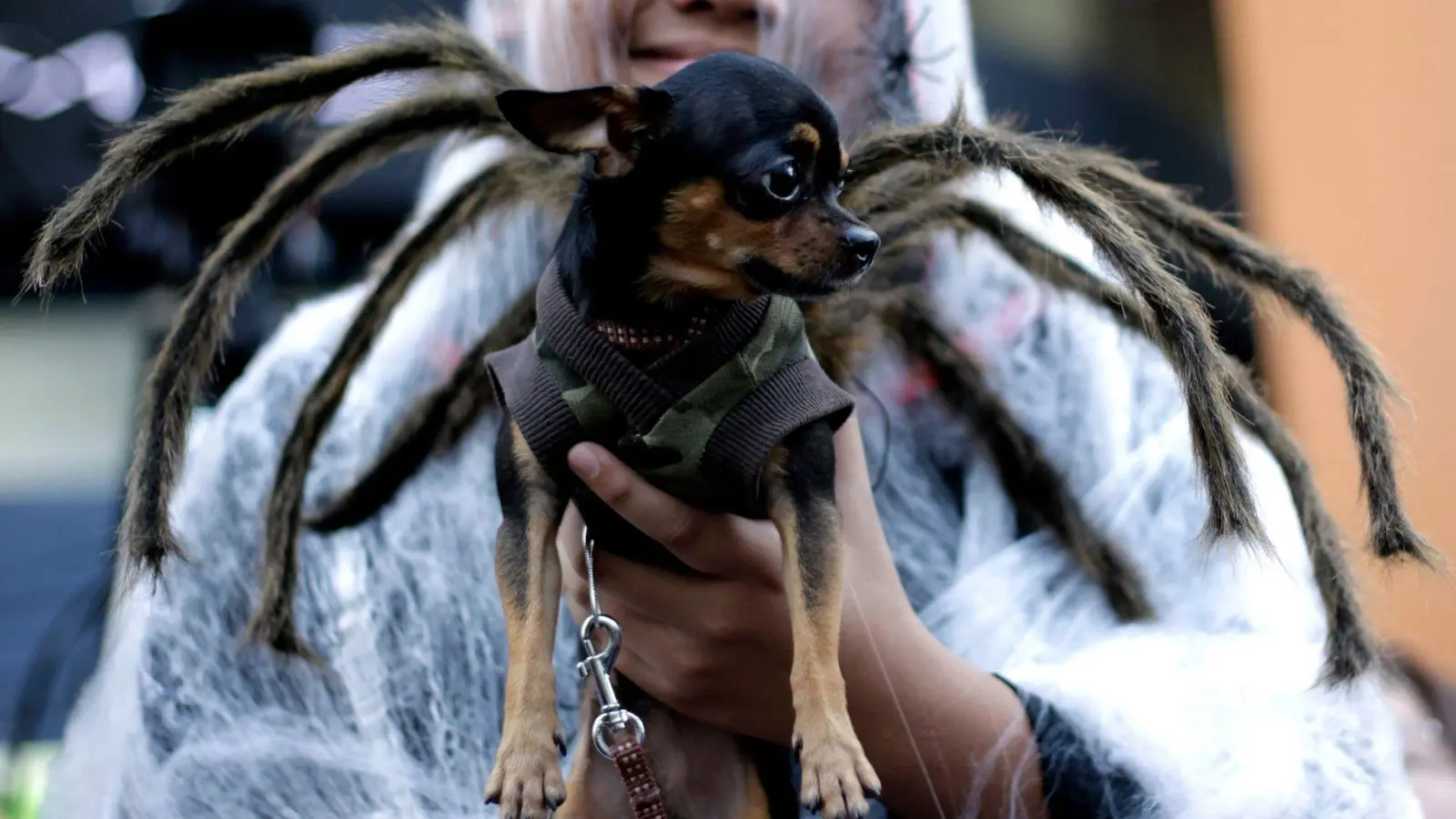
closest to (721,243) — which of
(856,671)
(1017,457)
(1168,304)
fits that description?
(1168,304)

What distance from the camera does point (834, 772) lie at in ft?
2.74

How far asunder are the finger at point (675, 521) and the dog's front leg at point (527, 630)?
0.05 m

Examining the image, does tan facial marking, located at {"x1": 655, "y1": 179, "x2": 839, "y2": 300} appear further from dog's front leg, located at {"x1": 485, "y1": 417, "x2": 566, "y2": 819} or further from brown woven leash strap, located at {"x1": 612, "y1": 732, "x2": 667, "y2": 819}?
brown woven leash strap, located at {"x1": 612, "y1": 732, "x2": 667, "y2": 819}

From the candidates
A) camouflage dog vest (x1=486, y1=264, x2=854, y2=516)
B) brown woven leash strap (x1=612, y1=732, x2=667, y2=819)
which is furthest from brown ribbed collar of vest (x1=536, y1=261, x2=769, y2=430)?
brown woven leash strap (x1=612, y1=732, x2=667, y2=819)

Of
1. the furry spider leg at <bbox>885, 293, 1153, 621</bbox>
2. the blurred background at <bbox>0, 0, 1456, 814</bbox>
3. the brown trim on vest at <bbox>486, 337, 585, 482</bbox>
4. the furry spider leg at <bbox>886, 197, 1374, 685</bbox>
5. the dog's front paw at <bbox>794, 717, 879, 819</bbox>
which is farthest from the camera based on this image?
the blurred background at <bbox>0, 0, 1456, 814</bbox>

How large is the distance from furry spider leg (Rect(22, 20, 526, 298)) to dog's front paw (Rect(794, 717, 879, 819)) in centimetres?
65

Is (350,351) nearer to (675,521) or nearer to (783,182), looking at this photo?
(675,521)

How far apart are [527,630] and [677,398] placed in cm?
21

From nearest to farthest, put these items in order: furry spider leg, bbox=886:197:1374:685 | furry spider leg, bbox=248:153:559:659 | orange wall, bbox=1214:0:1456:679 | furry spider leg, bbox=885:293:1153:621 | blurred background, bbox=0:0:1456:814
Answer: furry spider leg, bbox=886:197:1374:685 → furry spider leg, bbox=248:153:559:659 → furry spider leg, bbox=885:293:1153:621 → blurred background, bbox=0:0:1456:814 → orange wall, bbox=1214:0:1456:679

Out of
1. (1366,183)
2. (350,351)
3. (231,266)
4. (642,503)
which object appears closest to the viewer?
(642,503)

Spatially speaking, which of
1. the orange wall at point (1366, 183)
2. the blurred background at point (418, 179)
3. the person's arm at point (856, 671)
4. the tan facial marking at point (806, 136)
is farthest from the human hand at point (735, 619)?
the orange wall at point (1366, 183)

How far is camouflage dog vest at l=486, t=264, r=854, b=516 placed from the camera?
36.2 inches

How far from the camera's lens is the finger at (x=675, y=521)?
3.09 feet

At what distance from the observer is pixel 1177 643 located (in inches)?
50.2
